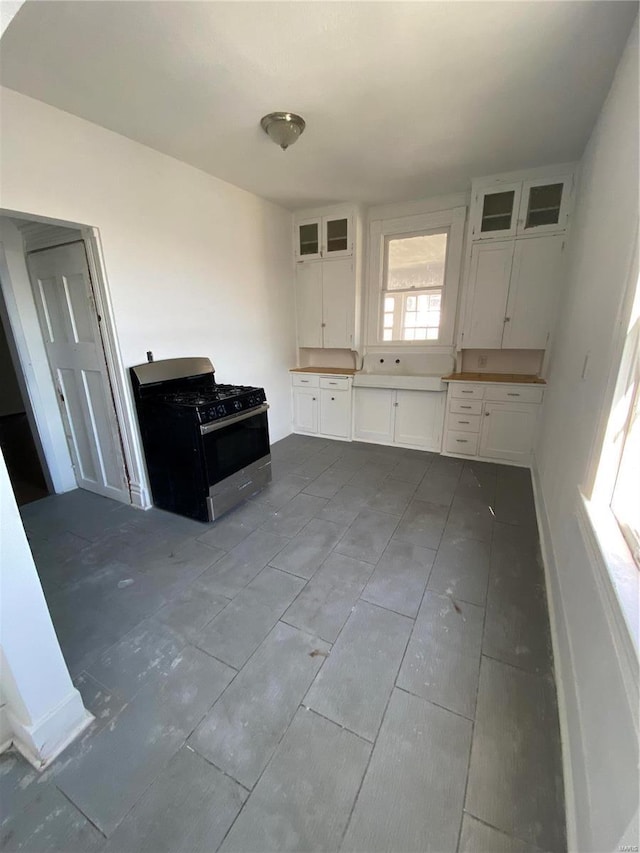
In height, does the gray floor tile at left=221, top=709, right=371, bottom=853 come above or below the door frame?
below

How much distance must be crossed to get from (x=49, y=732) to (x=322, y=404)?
3525 mm

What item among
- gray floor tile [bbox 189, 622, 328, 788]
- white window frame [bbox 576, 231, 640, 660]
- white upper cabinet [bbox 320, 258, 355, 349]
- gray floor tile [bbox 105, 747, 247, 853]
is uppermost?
white upper cabinet [bbox 320, 258, 355, 349]

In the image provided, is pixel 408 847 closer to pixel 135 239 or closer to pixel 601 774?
pixel 601 774

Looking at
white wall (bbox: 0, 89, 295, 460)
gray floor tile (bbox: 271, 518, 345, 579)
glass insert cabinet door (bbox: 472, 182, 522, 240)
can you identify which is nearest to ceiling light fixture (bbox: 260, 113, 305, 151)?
white wall (bbox: 0, 89, 295, 460)

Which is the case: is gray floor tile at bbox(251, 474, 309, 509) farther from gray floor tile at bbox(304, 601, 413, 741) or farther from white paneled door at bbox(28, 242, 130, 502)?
gray floor tile at bbox(304, 601, 413, 741)

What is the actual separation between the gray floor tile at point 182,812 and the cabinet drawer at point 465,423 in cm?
324

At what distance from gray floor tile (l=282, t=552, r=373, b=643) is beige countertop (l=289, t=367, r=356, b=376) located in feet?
8.02

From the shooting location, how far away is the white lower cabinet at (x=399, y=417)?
3.74 m

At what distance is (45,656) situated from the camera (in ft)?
3.72

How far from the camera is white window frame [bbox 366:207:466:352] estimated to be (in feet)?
11.8

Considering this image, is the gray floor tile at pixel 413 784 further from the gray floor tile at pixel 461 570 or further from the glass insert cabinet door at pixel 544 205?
the glass insert cabinet door at pixel 544 205

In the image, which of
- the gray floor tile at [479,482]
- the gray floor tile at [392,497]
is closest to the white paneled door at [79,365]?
the gray floor tile at [392,497]

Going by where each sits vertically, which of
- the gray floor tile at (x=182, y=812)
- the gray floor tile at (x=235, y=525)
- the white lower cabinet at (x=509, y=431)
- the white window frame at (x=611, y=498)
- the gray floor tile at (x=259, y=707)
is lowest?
the gray floor tile at (x=259, y=707)

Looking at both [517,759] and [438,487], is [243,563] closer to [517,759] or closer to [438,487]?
[517,759]
